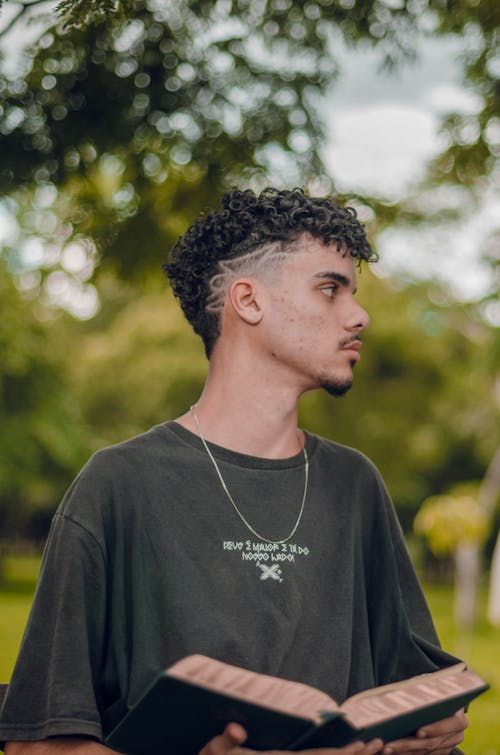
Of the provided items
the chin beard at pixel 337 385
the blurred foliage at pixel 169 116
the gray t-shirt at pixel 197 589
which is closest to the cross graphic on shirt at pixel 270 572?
the gray t-shirt at pixel 197 589

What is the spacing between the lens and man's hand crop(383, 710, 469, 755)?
6.82 ft

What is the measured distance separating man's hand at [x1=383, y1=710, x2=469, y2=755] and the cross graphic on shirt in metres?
0.43

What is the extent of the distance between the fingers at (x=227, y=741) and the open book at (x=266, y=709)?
0.05ft

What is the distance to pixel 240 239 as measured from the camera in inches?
96.7

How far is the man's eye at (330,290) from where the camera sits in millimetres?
2365

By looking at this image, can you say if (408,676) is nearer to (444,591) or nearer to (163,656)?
(163,656)

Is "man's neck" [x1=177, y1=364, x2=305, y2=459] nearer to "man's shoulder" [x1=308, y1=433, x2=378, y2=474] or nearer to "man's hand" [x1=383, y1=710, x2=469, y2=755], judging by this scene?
"man's shoulder" [x1=308, y1=433, x2=378, y2=474]

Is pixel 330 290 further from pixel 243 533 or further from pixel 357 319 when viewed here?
pixel 243 533

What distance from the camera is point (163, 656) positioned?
2.15 meters

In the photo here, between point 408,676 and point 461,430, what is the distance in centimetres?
2706

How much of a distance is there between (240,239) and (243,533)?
0.71m

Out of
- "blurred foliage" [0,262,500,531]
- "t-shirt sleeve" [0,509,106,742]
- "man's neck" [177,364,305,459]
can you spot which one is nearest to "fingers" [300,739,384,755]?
"t-shirt sleeve" [0,509,106,742]

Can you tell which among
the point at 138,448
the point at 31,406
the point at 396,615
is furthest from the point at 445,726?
the point at 31,406

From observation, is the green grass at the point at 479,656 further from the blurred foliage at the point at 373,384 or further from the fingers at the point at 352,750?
the blurred foliage at the point at 373,384
